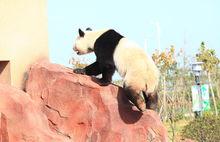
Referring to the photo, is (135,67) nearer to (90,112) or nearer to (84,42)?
(90,112)

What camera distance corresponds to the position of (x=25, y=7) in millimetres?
6250

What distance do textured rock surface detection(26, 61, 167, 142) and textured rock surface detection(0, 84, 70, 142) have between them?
0.38 metres

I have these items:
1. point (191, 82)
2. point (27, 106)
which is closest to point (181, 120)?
point (191, 82)

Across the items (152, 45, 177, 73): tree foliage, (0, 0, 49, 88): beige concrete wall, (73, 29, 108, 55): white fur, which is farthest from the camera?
(152, 45, 177, 73): tree foliage

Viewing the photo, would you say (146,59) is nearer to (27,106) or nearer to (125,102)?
(125,102)

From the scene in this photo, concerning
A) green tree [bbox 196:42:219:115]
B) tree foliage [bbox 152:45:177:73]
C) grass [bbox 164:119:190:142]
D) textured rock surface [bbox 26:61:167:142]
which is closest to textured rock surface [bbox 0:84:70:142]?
textured rock surface [bbox 26:61:167:142]

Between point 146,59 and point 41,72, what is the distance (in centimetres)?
126

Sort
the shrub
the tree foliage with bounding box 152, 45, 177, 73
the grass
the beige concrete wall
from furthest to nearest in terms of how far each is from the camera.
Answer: the tree foliage with bounding box 152, 45, 177, 73 < the grass < the shrub < the beige concrete wall

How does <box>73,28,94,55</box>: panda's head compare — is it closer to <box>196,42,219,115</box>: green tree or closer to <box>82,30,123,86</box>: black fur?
<box>82,30,123,86</box>: black fur

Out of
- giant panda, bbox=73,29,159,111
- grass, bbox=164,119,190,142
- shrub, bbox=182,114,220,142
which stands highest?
giant panda, bbox=73,29,159,111

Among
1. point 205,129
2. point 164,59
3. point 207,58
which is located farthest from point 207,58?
point 205,129

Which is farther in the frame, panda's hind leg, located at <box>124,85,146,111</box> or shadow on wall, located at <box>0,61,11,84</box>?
shadow on wall, located at <box>0,61,11,84</box>

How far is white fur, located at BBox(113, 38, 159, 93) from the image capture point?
5422 millimetres

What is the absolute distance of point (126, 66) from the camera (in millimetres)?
5566
